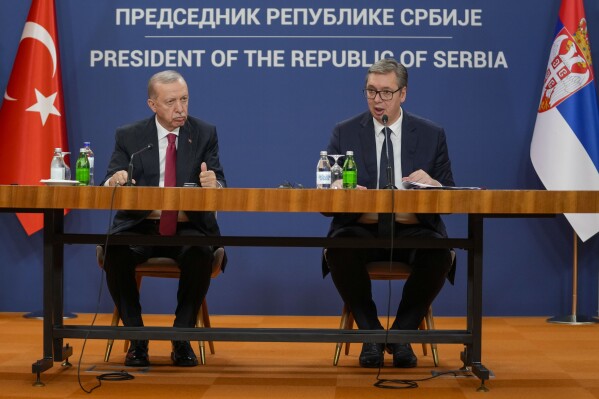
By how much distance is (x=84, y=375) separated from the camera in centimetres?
362

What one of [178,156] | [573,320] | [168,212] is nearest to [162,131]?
[178,156]

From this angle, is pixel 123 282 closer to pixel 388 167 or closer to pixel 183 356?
pixel 183 356

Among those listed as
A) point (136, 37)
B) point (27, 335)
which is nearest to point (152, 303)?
point (27, 335)

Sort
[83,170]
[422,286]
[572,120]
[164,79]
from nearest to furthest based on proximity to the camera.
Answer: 1. [83,170]
2. [422,286]
3. [164,79]
4. [572,120]

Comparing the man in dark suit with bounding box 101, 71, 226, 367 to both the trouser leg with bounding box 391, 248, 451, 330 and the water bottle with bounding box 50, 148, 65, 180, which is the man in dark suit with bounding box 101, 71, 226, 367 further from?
the trouser leg with bounding box 391, 248, 451, 330

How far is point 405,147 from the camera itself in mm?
4145

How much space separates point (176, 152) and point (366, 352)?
4.12 feet

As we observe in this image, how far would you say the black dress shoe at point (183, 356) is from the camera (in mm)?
3842

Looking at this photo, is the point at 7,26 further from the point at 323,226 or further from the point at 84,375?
the point at 84,375

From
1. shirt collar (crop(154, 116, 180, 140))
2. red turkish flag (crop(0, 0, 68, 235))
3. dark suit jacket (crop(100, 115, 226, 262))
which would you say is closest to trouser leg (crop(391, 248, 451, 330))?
dark suit jacket (crop(100, 115, 226, 262))

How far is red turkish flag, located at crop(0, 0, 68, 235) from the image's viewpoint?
18.2 ft

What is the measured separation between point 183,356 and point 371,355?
800 millimetres

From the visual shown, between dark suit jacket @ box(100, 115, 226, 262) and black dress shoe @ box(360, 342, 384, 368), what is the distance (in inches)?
35.2

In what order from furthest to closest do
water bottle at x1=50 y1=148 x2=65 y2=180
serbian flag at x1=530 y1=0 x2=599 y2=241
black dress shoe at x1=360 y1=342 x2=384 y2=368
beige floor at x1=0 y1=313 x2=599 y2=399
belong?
serbian flag at x1=530 y1=0 x2=599 y2=241 < black dress shoe at x1=360 y1=342 x2=384 y2=368 < water bottle at x1=50 y1=148 x2=65 y2=180 < beige floor at x1=0 y1=313 x2=599 y2=399
